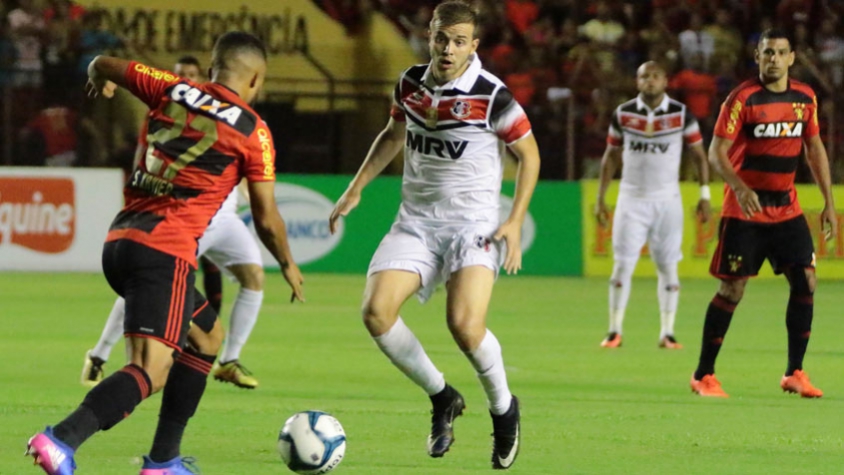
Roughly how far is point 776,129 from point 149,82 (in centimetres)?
504

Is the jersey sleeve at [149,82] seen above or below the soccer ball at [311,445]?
above

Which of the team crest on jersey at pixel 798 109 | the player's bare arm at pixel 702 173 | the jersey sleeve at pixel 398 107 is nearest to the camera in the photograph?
the jersey sleeve at pixel 398 107

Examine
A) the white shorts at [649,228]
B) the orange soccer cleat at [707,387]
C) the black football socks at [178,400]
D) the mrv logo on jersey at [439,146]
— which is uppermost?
the mrv logo on jersey at [439,146]

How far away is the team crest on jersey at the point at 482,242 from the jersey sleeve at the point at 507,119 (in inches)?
18.4

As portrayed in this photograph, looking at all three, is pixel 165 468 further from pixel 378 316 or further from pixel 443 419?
pixel 443 419

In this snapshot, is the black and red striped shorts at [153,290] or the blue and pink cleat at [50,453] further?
the black and red striped shorts at [153,290]

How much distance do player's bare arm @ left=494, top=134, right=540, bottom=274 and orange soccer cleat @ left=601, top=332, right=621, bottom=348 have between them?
238 inches

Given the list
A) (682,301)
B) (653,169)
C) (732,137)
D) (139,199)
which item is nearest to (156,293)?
(139,199)

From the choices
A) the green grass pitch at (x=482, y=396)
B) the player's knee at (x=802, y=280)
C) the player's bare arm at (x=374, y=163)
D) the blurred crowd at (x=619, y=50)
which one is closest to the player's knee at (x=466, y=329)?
the green grass pitch at (x=482, y=396)

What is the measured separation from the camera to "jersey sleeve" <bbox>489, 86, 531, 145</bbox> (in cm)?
752

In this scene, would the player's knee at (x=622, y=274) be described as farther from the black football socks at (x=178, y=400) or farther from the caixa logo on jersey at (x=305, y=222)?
the caixa logo on jersey at (x=305, y=222)

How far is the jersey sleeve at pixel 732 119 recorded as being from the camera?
398 inches

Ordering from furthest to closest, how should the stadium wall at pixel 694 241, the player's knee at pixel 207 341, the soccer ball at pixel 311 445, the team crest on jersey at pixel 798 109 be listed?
the stadium wall at pixel 694 241, the team crest on jersey at pixel 798 109, the player's knee at pixel 207 341, the soccer ball at pixel 311 445

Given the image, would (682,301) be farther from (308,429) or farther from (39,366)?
(308,429)
